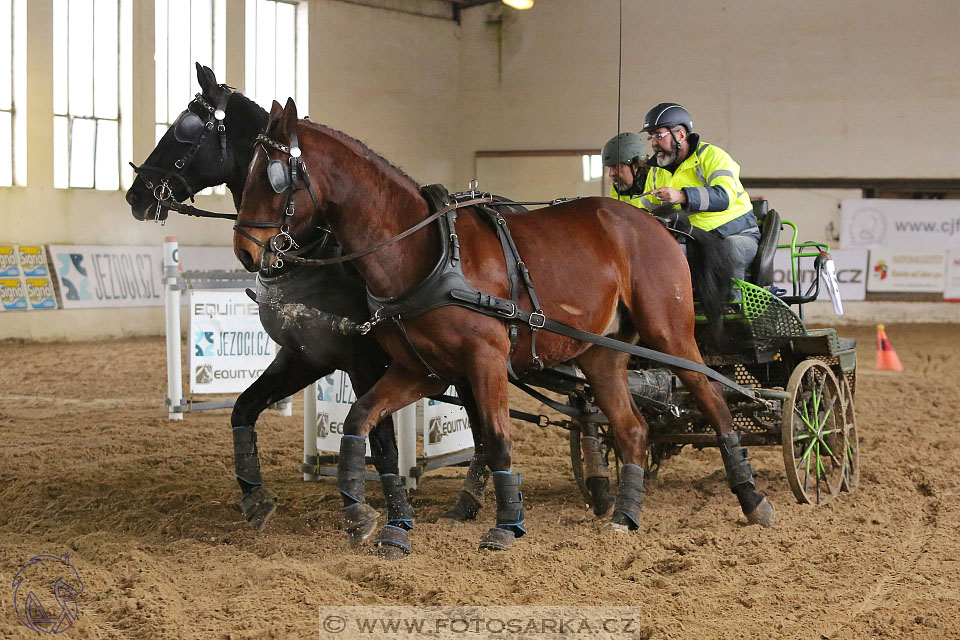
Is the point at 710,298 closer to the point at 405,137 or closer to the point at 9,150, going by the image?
the point at 9,150

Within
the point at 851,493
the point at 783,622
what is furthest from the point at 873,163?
the point at 783,622

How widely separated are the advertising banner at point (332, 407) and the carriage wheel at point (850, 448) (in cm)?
276

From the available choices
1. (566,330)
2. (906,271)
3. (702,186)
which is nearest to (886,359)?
(906,271)

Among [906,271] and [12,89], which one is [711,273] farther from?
[12,89]

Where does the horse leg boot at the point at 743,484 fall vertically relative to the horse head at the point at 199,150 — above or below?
below

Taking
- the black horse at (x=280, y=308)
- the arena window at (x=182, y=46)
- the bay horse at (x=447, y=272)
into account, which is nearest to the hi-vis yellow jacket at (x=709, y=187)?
the bay horse at (x=447, y=272)

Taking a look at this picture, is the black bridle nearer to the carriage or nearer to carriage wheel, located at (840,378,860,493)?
the carriage

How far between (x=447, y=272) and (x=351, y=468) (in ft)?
3.04

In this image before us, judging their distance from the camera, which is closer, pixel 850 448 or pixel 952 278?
pixel 850 448

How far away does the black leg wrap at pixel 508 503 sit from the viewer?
4195 millimetres

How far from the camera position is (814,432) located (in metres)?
5.26

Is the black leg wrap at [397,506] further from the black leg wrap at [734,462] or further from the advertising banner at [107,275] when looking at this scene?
the advertising banner at [107,275]

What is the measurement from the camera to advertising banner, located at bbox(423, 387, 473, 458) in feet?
18.7

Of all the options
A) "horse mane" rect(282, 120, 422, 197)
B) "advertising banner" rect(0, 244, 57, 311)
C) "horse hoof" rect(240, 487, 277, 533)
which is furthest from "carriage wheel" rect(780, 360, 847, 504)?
"advertising banner" rect(0, 244, 57, 311)
